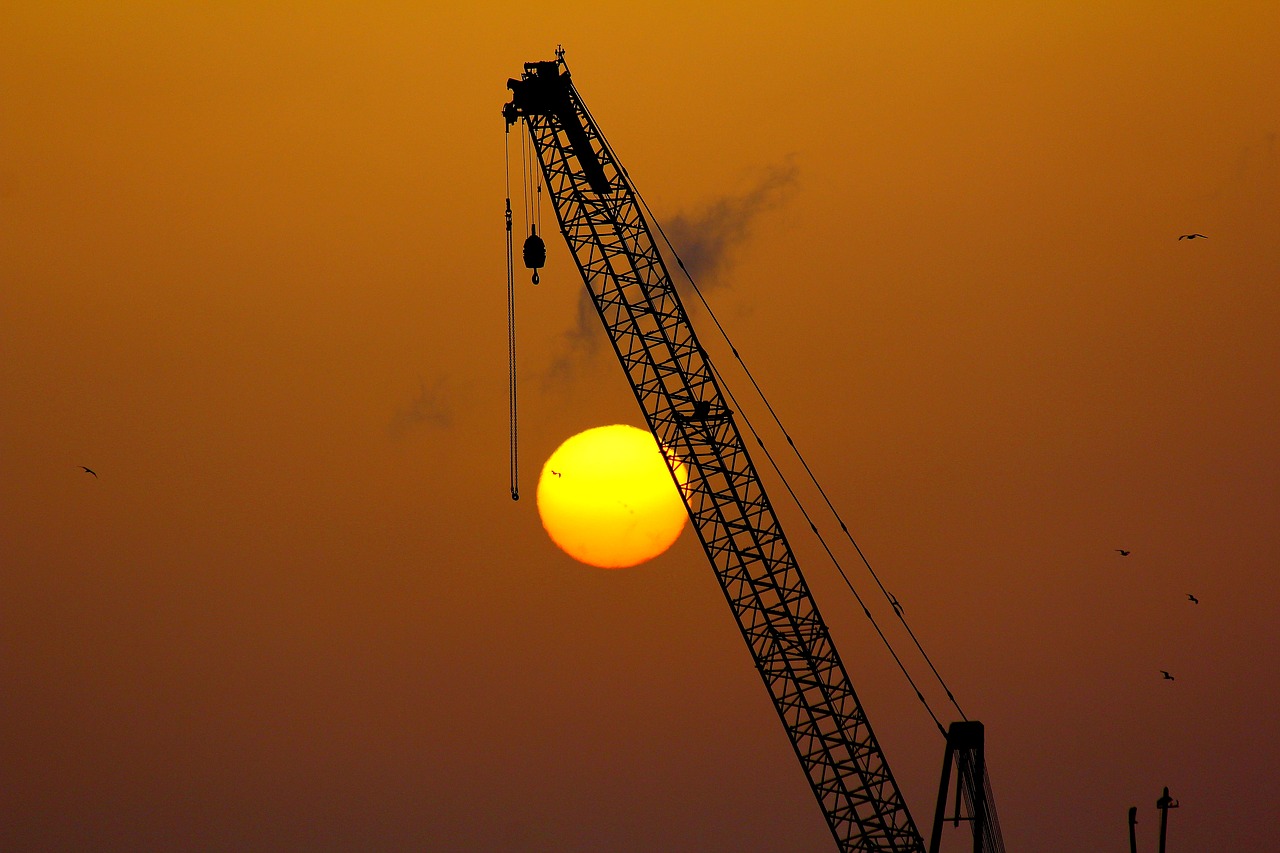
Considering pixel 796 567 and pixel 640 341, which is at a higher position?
pixel 640 341

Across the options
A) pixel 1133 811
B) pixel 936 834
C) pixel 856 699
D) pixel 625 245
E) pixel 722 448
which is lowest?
pixel 1133 811

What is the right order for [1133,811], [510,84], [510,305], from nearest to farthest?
1. [1133,811]
2. [510,84]
3. [510,305]

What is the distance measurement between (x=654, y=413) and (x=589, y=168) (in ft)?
34.2

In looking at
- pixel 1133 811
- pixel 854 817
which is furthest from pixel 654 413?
pixel 1133 811

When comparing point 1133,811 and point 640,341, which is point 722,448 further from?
point 1133,811

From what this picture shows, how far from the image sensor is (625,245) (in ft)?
240

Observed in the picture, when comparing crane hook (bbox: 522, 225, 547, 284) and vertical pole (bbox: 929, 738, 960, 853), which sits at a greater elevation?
crane hook (bbox: 522, 225, 547, 284)

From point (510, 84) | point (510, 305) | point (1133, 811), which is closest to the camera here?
point (1133, 811)

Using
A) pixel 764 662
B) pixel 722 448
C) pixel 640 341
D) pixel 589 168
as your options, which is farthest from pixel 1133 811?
pixel 589 168

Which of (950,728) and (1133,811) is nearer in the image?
(1133,811)

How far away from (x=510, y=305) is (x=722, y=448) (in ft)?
44.1

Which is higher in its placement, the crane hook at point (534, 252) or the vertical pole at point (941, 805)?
the crane hook at point (534, 252)

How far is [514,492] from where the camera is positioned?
81375mm

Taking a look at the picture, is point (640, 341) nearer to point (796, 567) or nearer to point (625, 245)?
point (625, 245)
